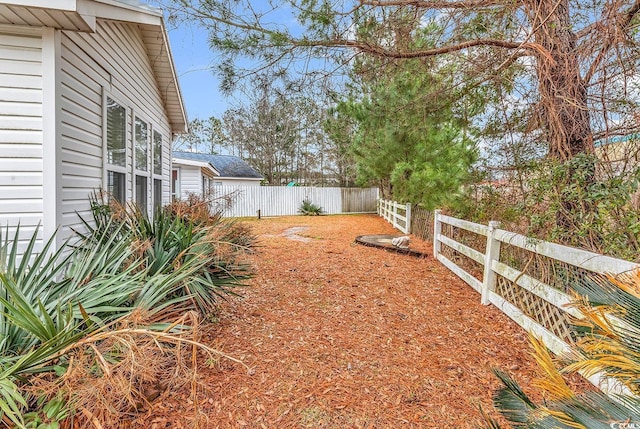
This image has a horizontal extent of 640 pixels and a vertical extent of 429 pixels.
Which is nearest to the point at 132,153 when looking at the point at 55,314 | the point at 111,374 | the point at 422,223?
the point at 55,314

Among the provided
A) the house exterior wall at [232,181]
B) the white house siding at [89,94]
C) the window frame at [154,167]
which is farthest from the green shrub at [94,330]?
the house exterior wall at [232,181]

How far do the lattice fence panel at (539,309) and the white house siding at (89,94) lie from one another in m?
4.97

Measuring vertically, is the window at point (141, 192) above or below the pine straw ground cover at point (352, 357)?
above

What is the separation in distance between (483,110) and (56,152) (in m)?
5.12

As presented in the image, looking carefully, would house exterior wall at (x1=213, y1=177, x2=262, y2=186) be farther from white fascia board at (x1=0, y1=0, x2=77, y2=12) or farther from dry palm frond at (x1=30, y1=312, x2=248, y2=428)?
dry palm frond at (x1=30, y1=312, x2=248, y2=428)


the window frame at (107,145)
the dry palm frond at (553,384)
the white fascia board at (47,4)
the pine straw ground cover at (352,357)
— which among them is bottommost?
the pine straw ground cover at (352,357)

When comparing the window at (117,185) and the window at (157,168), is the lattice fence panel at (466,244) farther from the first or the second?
the window at (157,168)

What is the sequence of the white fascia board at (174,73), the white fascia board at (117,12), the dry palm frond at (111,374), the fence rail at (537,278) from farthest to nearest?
the white fascia board at (174,73)
the white fascia board at (117,12)
the fence rail at (537,278)
the dry palm frond at (111,374)

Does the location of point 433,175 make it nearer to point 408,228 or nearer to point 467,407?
point 408,228

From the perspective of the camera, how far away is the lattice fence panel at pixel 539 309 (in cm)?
312

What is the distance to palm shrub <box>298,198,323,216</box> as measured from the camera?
17.9 meters

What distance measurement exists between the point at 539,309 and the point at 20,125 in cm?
542

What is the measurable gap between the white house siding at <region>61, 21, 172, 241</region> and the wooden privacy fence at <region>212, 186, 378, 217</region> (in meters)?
10.1

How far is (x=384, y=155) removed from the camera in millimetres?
10789
